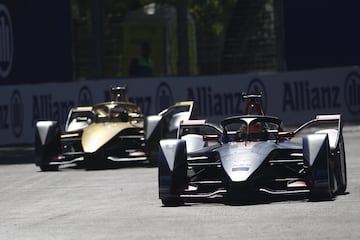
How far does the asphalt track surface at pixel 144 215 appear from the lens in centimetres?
1248

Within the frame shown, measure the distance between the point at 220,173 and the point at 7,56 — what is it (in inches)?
744

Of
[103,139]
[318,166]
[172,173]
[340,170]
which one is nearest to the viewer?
[318,166]

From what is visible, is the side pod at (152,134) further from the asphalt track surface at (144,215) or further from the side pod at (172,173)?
the side pod at (172,173)

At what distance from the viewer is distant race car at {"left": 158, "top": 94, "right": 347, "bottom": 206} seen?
14.8 meters

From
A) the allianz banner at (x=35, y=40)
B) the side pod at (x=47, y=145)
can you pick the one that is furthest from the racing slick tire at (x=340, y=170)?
→ the allianz banner at (x=35, y=40)

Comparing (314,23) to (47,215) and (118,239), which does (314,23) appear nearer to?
(47,215)

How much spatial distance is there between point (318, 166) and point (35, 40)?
20903mm

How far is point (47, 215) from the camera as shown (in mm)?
14953

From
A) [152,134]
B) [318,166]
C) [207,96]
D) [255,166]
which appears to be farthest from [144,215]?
[207,96]

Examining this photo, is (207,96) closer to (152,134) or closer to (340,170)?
(152,134)

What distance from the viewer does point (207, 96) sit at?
3094cm

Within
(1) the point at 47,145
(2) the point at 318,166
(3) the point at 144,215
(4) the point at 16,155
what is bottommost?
(4) the point at 16,155

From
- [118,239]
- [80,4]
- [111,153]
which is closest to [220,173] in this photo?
[118,239]

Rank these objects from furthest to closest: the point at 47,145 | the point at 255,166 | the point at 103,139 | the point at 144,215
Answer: the point at 47,145 → the point at 103,139 → the point at 255,166 → the point at 144,215
